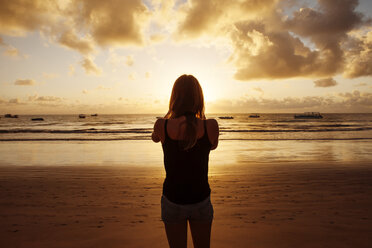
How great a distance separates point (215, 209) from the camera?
18.0 feet

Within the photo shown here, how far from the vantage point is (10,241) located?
13.4 ft

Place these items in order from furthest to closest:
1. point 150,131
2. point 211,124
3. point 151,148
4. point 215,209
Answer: point 150,131, point 151,148, point 215,209, point 211,124

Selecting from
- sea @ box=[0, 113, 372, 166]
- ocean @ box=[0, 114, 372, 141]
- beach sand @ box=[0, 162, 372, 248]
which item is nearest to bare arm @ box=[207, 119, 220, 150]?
beach sand @ box=[0, 162, 372, 248]

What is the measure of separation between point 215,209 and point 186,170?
3917 millimetres

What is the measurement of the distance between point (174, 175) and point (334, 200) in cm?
563

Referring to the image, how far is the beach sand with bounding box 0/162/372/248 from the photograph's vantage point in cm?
417

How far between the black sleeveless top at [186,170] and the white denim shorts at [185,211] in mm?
32

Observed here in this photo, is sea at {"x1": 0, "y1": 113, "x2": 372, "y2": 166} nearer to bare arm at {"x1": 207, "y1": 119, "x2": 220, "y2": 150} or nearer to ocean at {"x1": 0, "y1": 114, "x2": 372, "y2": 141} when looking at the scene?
ocean at {"x1": 0, "y1": 114, "x2": 372, "y2": 141}

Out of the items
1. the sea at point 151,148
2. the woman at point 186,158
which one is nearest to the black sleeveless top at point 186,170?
the woman at point 186,158

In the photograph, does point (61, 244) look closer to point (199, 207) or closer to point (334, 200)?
point (199, 207)

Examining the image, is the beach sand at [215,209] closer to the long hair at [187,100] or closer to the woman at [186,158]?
the woman at [186,158]

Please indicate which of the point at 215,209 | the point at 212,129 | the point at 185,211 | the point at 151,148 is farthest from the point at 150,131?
the point at 212,129

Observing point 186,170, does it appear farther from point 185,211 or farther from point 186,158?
point 185,211

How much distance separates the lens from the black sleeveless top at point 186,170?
6.18 feet
